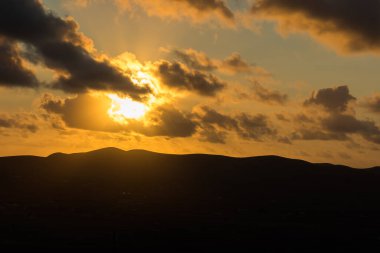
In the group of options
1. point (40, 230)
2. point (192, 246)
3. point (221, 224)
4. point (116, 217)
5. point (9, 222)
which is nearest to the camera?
point (192, 246)

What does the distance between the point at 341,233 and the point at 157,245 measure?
216ft

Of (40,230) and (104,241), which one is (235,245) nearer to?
(104,241)

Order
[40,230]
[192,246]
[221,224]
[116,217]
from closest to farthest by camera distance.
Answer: [192,246]
[40,230]
[221,224]
[116,217]

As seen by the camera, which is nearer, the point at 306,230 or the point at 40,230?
the point at 40,230

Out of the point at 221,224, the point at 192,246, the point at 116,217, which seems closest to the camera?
the point at 192,246

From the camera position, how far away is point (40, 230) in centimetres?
14612

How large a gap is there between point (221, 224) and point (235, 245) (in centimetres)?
4159

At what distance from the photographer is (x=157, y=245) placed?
413 feet

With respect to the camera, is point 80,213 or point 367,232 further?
point 80,213

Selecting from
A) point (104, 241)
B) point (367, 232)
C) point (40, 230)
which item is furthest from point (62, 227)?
point (367, 232)

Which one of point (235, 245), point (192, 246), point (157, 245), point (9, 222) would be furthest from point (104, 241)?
point (9, 222)

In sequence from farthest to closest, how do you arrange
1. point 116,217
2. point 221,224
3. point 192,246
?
point 116,217 → point 221,224 → point 192,246

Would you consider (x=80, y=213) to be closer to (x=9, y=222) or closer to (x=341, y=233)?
(x=9, y=222)

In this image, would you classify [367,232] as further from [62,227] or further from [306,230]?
[62,227]
